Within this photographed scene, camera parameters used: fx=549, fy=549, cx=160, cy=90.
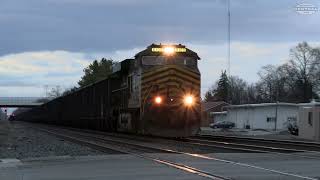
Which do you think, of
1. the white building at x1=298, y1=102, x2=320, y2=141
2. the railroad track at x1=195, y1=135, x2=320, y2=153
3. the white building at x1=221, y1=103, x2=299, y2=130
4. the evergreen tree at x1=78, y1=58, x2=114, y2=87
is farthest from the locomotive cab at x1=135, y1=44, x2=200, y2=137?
the evergreen tree at x1=78, y1=58, x2=114, y2=87

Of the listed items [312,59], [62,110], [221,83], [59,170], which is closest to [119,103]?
[59,170]

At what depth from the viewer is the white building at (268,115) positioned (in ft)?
251

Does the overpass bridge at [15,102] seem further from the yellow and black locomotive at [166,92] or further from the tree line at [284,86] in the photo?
the yellow and black locomotive at [166,92]

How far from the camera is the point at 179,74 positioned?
27.0 metres

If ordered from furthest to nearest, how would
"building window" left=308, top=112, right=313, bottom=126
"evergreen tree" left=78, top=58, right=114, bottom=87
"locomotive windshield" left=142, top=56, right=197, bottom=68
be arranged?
"evergreen tree" left=78, top=58, right=114, bottom=87 < "building window" left=308, top=112, right=313, bottom=126 < "locomotive windshield" left=142, top=56, right=197, bottom=68

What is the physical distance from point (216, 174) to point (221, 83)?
153157 mm

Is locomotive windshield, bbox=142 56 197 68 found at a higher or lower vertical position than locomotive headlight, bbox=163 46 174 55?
lower

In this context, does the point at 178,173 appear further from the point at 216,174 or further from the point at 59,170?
the point at 59,170

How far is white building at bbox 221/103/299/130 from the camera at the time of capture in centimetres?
7657

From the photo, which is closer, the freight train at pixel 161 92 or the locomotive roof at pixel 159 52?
the freight train at pixel 161 92

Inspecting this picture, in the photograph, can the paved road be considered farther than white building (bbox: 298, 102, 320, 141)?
No

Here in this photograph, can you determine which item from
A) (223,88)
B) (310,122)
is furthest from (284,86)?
(310,122)

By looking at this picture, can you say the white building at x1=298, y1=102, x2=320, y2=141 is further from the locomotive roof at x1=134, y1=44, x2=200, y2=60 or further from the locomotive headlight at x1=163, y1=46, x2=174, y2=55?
the locomotive headlight at x1=163, y1=46, x2=174, y2=55

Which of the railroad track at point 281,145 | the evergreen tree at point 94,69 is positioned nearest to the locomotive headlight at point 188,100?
the railroad track at point 281,145
